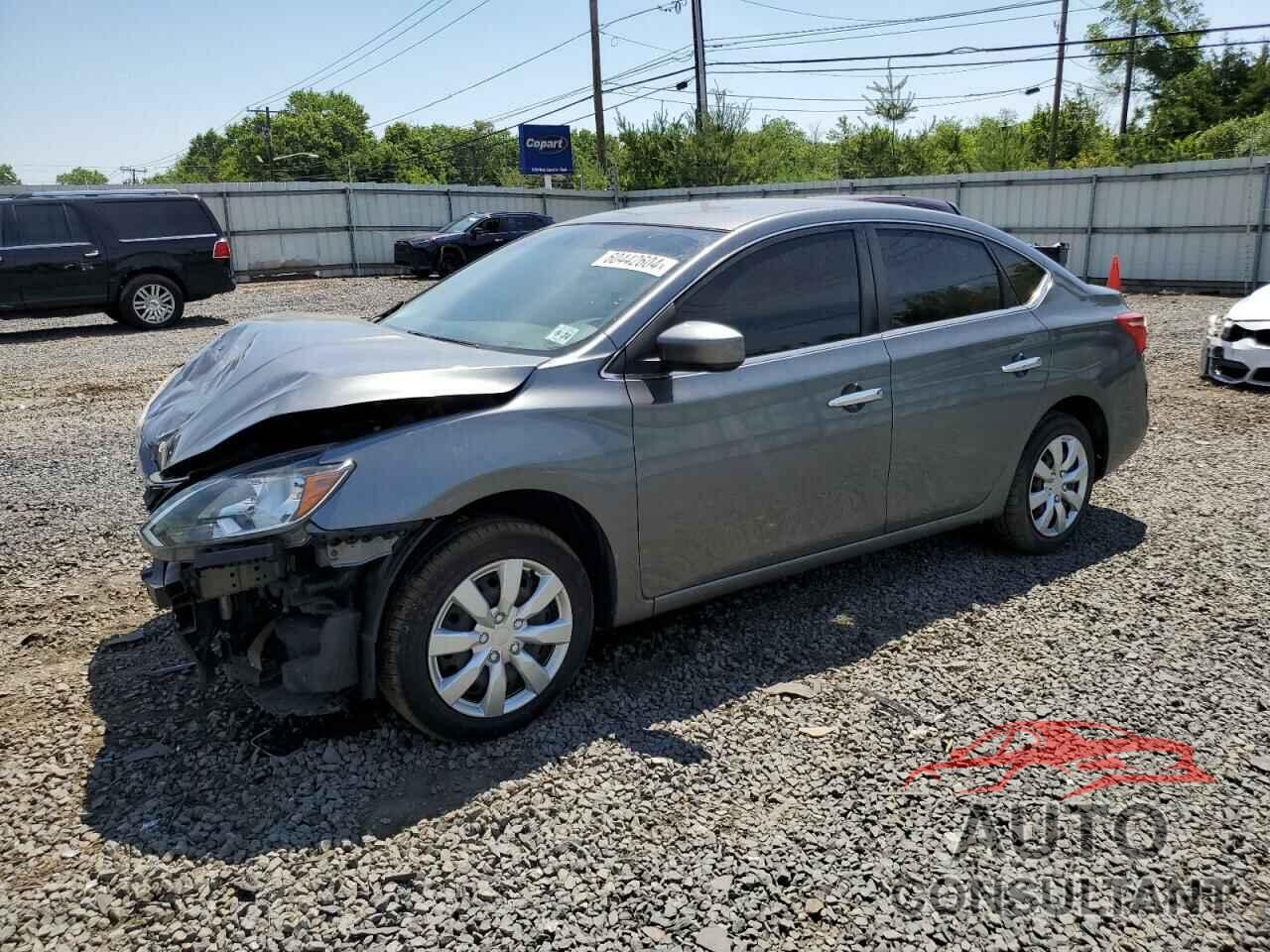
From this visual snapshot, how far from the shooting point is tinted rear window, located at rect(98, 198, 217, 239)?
1395cm

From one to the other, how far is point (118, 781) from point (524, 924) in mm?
1441

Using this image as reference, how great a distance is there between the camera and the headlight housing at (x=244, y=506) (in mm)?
2873

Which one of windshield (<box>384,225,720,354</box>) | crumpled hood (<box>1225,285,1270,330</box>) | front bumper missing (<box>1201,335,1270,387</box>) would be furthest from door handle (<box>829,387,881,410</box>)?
crumpled hood (<box>1225,285,1270,330</box>)

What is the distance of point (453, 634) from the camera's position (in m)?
3.11

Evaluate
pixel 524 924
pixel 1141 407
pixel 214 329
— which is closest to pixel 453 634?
pixel 524 924

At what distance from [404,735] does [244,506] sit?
0.95 meters

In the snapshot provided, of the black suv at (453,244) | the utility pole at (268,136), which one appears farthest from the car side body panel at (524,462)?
the utility pole at (268,136)

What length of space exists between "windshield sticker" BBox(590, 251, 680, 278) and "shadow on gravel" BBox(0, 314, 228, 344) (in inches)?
475

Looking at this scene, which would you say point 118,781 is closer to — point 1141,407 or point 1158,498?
point 1141,407

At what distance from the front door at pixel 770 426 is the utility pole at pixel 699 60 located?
31747 mm

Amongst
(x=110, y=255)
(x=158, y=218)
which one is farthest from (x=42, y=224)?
(x=158, y=218)

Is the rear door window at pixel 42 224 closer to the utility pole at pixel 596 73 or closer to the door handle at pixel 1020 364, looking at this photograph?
the door handle at pixel 1020 364

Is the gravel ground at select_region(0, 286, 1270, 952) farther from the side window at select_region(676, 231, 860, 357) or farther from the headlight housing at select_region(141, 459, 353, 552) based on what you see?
the side window at select_region(676, 231, 860, 357)

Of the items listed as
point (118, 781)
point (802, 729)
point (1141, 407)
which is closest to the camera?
point (118, 781)
